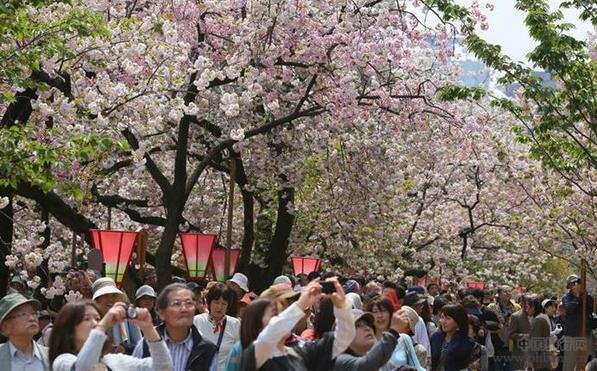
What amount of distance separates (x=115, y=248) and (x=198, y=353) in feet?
24.1

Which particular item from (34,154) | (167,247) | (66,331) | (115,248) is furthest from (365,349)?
(167,247)

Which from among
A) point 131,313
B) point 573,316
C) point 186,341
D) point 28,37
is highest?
point 28,37

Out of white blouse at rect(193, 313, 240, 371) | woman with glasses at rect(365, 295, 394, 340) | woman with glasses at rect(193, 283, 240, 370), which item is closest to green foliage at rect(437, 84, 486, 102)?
woman with glasses at rect(193, 283, 240, 370)

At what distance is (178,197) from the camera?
59.9 ft

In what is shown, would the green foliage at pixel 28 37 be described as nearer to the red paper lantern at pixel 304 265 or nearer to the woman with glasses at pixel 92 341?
the woman with glasses at pixel 92 341

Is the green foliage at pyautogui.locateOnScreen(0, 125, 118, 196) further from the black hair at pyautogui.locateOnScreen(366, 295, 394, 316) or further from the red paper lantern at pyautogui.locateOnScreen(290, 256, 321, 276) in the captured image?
the red paper lantern at pyautogui.locateOnScreen(290, 256, 321, 276)

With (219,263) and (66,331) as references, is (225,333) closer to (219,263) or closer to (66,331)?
(66,331)

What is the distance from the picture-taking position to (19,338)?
7.87 m

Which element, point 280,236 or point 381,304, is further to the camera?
point 280,236

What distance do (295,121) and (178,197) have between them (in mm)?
3335

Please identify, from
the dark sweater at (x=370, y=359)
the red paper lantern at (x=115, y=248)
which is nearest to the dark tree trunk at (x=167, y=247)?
the red paper lantern at (x=115, y=248)

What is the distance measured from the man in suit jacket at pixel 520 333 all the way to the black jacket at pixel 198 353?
499 inches

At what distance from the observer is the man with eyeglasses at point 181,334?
8.03 metres

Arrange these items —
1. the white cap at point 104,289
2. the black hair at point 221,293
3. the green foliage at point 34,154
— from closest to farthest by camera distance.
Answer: the white cap at point 104,289
the black hair at point 221,293
the green foliage at point 34,154
